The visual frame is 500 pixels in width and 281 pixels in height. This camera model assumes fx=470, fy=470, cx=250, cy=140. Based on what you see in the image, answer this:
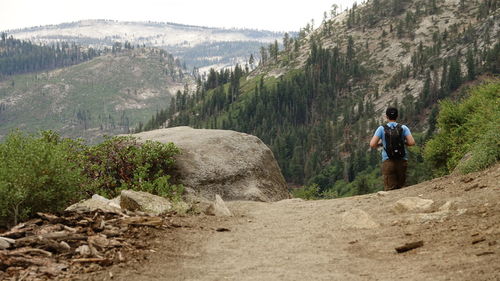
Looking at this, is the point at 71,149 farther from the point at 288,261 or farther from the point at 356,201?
the point at 288,261

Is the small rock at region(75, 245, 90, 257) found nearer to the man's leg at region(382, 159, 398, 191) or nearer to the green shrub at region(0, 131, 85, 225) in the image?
the green shrub at region(0, 131, 85, 225)

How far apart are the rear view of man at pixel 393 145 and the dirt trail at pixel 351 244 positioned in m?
1.96

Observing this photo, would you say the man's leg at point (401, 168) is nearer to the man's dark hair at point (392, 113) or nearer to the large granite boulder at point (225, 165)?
the man's dark hair at point (392, 113)

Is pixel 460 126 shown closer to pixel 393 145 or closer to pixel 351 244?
pixel 393 145

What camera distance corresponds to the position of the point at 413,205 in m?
12.2

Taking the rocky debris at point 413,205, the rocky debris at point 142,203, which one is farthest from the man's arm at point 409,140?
the rocky debris at point 142,203

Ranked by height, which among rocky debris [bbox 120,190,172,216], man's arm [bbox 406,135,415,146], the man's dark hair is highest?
the man's dark hair

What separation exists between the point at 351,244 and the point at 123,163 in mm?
13848

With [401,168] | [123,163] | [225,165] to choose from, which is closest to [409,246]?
[401,168]

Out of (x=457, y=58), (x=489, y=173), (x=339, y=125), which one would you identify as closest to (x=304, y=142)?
(x=339, y=125)

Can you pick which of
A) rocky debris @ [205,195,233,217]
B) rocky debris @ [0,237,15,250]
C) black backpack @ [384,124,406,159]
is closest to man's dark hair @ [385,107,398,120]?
black backpack @ [384,124,406,159]

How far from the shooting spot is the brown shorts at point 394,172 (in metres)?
16.6

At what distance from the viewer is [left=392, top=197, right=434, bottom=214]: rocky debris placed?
11.9 metres

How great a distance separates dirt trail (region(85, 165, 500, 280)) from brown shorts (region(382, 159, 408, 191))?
204 cm
